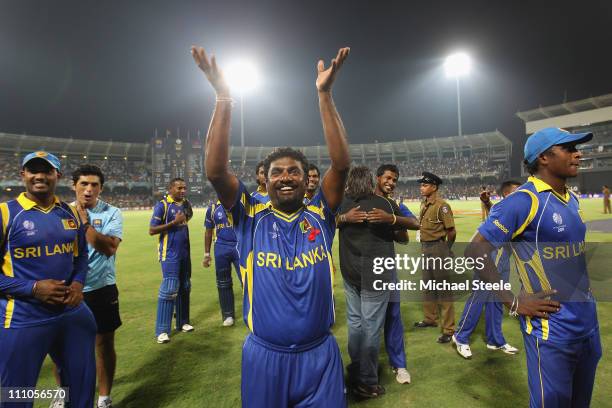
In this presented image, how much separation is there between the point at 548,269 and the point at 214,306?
5.99 meters

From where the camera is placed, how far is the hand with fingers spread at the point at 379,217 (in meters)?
Answer: 3.34

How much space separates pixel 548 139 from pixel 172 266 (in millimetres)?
5124

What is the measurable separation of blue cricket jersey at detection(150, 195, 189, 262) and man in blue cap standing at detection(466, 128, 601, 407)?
4.56 meters

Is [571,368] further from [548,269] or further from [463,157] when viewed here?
[463,157]

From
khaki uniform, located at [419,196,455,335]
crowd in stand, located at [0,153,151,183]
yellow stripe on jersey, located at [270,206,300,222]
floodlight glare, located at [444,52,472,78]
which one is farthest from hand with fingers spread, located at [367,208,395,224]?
crowd in stand, located at [0,153,151,183]

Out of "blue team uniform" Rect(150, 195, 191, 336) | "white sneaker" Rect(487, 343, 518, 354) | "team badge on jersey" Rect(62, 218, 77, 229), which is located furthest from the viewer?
"blue team uniform" Rect(150, 195, 191, 336)

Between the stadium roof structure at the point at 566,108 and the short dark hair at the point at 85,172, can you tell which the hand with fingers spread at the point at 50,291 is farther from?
the stadium roof structure at the point at 566,108

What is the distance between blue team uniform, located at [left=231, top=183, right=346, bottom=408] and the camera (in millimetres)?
1942

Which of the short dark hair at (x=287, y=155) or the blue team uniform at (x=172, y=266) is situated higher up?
the short dark hair at (x=287, y=155)

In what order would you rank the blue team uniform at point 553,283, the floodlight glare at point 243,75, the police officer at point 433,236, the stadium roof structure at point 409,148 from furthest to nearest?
1. the stadium roof structure at point 409,148
2. the floodlight glare at point 243,75
3. the police officer at point 433,236
4. the blue team uniform at point 553,283

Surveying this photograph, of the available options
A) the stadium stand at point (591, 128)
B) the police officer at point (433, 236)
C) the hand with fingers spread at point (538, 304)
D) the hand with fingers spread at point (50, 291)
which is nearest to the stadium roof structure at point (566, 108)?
the stadium stand at point (591, 128)

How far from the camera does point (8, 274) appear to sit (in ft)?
8.28

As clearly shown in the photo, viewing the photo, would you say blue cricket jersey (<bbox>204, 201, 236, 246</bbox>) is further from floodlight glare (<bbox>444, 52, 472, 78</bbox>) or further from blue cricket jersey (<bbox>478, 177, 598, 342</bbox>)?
floodlight glare (<bbox>444, 52, 472, 78</bbox>)

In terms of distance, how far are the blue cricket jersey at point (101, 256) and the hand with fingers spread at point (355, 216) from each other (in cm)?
254
